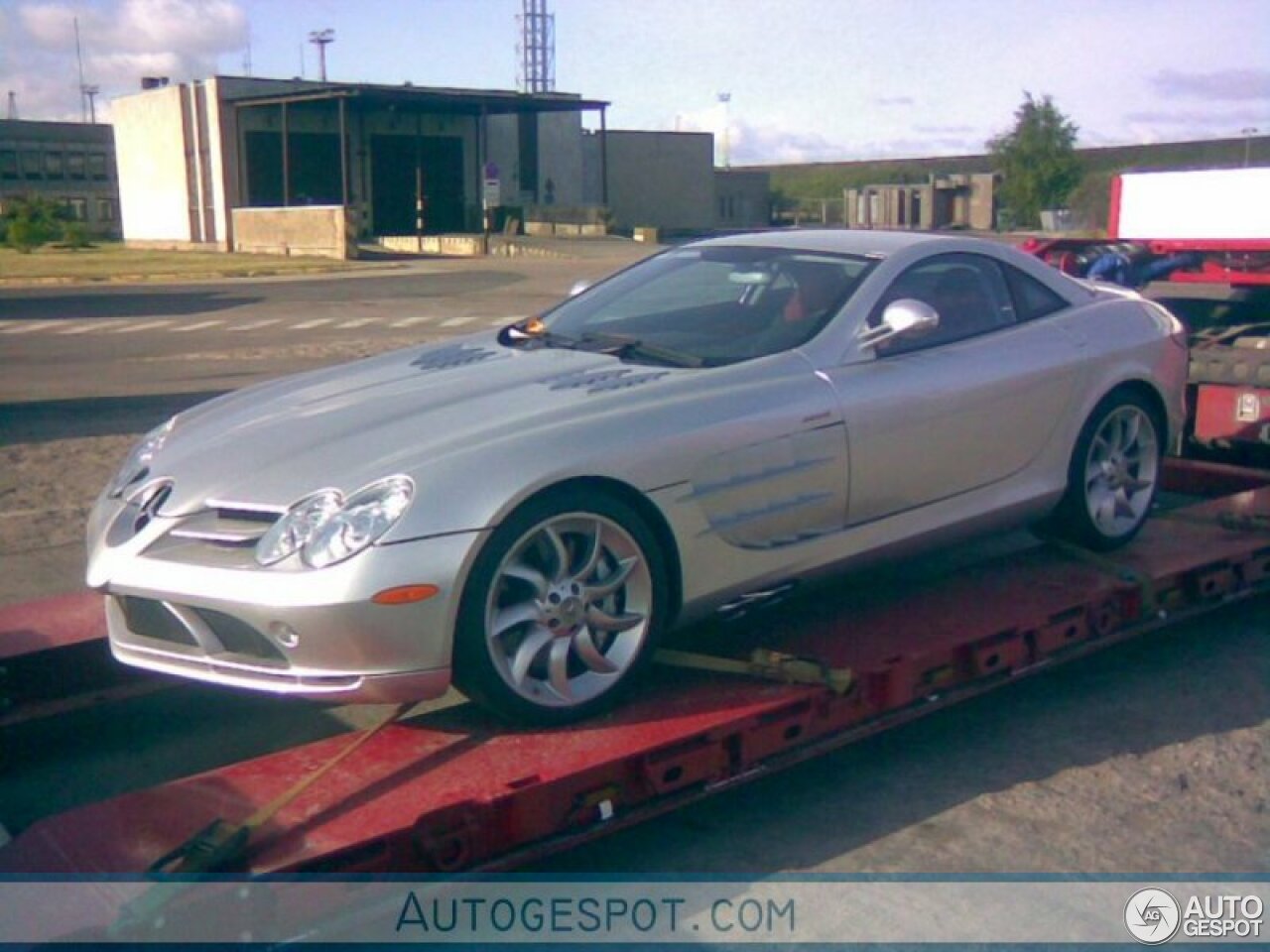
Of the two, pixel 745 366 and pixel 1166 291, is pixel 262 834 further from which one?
pixel 1166 291

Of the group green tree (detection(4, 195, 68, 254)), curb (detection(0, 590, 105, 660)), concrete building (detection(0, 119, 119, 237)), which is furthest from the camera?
concrete building (detection(0, 119, 119, 237))

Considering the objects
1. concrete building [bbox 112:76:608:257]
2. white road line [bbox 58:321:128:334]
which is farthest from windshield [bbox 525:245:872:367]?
concrete building [bbox 112:76:608:257]

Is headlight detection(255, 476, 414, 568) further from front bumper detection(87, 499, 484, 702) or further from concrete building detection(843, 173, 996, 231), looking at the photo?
concrete building detection(843, 173, 996, 231)

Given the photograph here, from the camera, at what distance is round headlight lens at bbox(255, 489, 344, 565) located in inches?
155

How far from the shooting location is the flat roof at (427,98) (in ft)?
148

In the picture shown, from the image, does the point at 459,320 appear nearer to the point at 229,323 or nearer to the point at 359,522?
the point at 229,323

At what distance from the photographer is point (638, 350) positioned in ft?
16.4

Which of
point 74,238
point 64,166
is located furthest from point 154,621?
point 64,166

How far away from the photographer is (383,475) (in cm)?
400

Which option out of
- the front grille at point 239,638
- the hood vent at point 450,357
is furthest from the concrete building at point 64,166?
the front grille at point 239,638

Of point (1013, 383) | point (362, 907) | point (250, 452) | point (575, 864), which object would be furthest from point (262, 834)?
point (1013, 383)

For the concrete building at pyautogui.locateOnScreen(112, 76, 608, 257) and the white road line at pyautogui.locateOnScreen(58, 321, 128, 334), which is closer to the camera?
the white road line at pyautogui.locateOnScreen(58, 321, 128, 334)

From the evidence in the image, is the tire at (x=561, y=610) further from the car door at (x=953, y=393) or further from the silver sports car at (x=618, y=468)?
the car door at (x=953, y=393)

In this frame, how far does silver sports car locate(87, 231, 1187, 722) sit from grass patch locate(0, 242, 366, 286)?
96.4 ft
